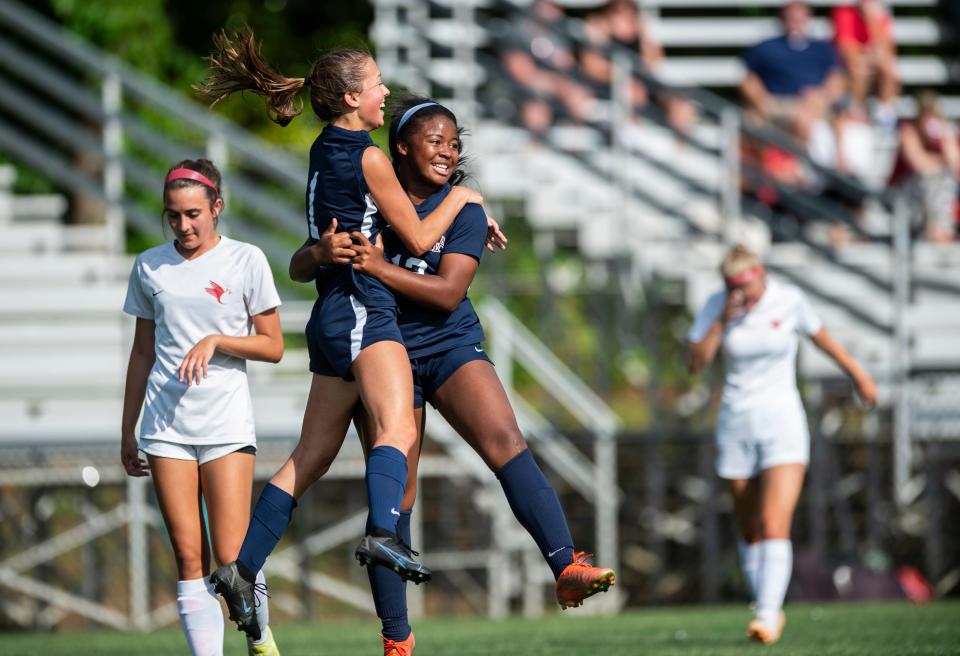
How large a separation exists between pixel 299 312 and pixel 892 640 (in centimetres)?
570

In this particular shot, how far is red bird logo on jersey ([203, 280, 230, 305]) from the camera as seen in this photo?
5820mm

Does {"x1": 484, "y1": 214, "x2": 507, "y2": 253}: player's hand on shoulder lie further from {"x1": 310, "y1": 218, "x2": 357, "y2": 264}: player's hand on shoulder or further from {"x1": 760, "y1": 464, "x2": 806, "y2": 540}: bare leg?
{"x1": 760, "y1": 464, "x2": 806, "y2": 540}: bare leg

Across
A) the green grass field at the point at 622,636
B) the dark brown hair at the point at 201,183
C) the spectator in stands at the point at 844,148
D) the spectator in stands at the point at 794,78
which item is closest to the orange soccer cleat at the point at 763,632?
the green grass field at the point at 622,636

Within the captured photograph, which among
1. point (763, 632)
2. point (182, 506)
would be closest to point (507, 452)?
point (182, 506)

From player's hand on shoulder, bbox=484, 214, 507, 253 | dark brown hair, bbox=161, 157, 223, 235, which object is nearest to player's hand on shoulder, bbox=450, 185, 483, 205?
player's hand on shoulder, bbox=484, 214, 507, 253

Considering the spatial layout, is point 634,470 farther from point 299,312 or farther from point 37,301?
point 37,301

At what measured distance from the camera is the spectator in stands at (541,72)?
14.4 m

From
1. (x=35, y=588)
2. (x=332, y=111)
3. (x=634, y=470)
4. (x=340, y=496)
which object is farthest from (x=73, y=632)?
(x=332, y=111)

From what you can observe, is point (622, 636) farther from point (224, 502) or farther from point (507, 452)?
point (224, 502)

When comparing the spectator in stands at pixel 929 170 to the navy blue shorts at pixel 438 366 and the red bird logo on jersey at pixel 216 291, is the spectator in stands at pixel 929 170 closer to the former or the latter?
the navy blue shorts at pixel 438 366

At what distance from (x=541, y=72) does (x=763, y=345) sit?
23.8 feet

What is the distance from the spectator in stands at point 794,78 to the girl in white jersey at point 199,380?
942 cm

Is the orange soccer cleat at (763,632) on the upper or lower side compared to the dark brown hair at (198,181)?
lower

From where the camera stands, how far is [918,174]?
1364 centimetres
